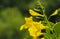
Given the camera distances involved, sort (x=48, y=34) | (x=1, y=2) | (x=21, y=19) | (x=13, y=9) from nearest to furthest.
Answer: (x=48, y=34) → (x=21, y=19) → (x=13, y=9) → (x=1, y=2)

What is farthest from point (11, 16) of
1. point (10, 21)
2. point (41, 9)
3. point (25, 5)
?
point (41, 9)

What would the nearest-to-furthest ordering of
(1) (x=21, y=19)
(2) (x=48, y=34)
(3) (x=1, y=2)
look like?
(2) (x=48, y=34) < (1) (x=21, y=19) < (3) (x=1, y=2)

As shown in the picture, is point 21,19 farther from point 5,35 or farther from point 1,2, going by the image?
point 1,2

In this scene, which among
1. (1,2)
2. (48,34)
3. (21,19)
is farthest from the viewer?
(1,2)

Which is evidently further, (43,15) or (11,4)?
(11,4)

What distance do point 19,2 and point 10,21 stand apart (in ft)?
3.49

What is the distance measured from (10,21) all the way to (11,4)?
3.33ft

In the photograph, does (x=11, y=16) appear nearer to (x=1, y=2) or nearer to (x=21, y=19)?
(x=21, y=19)

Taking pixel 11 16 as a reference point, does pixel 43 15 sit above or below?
above

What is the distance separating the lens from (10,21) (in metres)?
5.18

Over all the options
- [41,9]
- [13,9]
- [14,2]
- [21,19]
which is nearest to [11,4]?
[14,2]

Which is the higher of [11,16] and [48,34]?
[48,34]

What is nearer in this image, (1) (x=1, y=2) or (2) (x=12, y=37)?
(2) (x=12, y=37)

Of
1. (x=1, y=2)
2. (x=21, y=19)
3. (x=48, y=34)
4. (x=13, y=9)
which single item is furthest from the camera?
(x=1, y=2)
